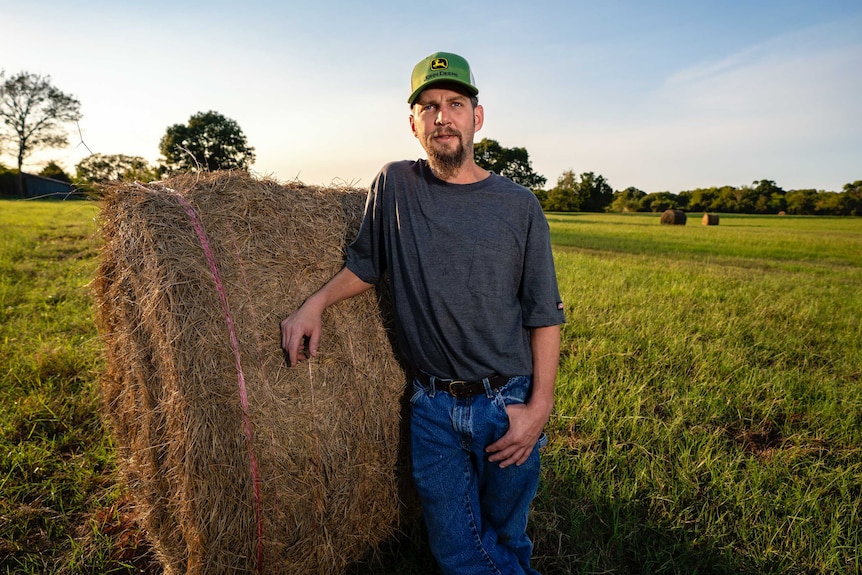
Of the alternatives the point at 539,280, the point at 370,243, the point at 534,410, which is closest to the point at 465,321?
the point at 539,280

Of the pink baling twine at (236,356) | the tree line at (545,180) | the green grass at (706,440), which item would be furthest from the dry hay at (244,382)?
the tree line at (545,180)

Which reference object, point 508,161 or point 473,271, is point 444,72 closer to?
point 473,271

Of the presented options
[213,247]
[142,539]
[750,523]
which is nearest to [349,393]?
[213,247]

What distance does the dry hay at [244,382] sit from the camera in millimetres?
2121

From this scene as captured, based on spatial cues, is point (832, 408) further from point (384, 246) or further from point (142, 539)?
point (142, 539)

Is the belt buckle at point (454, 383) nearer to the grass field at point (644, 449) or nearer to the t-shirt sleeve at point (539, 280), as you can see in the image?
the t-shirt sleeve at point (539, 280)

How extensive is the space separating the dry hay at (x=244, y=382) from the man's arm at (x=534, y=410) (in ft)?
2.26

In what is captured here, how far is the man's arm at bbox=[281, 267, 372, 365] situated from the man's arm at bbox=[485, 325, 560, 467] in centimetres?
91

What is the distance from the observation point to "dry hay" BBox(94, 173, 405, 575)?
2121 millimetres

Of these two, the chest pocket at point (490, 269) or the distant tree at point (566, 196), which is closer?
the chest pocket at point (490, 269)

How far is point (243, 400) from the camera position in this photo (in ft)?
6.99

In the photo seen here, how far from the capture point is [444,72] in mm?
2180

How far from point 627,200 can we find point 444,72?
88.2m

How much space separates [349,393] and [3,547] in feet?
6.90
